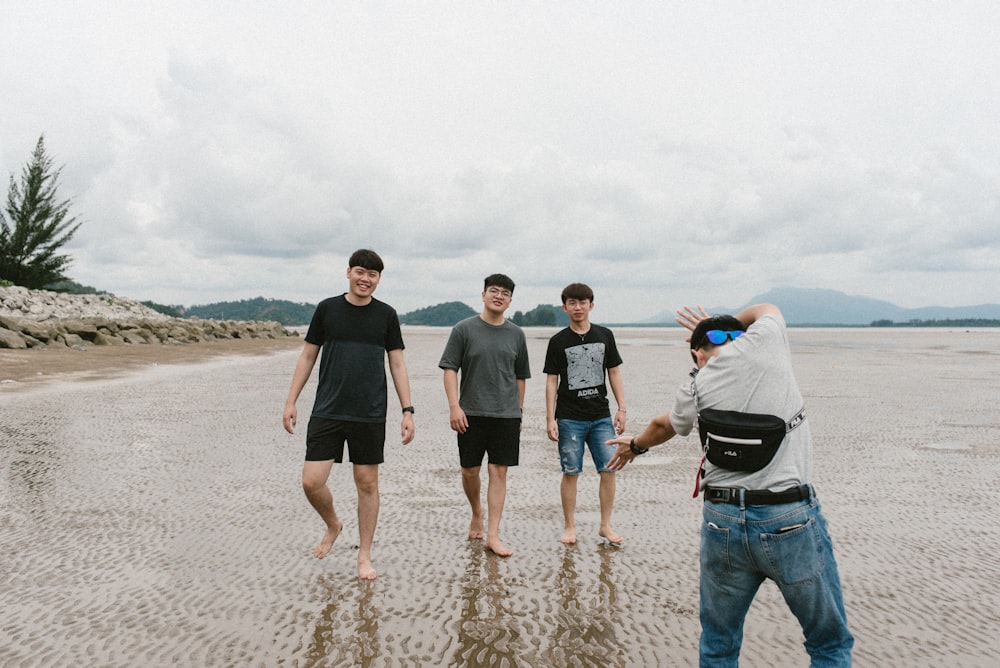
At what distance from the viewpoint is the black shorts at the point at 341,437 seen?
4.26 m

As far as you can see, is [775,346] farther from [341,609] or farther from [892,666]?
[341,609]

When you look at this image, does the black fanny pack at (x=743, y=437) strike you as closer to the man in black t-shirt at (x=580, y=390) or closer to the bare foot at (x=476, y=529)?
the man in black t-shirt at (x=580, y=390)

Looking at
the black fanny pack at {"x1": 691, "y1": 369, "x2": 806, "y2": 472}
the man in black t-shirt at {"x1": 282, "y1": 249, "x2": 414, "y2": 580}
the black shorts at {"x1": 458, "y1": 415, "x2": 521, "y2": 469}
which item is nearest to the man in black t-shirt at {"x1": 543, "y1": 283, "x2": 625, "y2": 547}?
the black shorts at {"x1": 458, "y1": 415, "x2": 521, "y2": 469}

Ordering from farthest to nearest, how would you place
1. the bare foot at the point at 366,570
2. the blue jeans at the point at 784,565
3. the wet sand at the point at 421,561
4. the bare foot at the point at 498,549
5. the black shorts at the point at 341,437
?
the bare foot at the point at 498,549 < the black shorts at the point at 341,437 < the bare foot at the point at 366,570 < the wet sand at the point at 421,561 < the blue jeans at the point at 784,565

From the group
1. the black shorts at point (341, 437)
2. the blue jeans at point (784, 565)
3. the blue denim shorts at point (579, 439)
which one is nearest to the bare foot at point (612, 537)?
the blue denim shorts at point (579, 439)

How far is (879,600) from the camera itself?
375 cm

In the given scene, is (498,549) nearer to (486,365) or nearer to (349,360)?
(486,365)

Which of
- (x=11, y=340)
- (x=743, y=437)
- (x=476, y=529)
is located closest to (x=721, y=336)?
(x=743, y=437)

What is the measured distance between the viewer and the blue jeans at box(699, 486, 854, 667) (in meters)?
2.28

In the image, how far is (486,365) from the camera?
486 cm

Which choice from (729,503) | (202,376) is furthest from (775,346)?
(202,376)

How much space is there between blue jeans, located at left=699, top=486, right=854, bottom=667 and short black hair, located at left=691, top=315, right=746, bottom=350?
690mm

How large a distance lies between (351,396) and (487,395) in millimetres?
1097

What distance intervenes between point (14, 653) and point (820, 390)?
15419 millimetres
